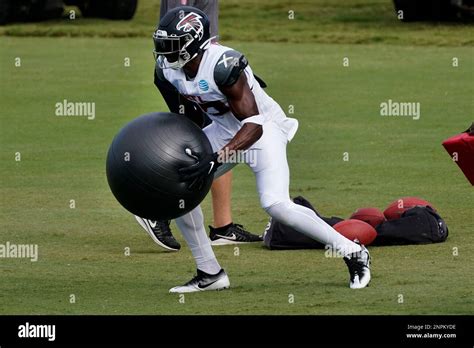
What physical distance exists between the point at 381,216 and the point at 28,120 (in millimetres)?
8257

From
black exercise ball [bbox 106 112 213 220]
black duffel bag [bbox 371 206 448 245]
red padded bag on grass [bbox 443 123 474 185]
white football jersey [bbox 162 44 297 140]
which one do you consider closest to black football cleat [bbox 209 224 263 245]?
Answer: black duffel bag [bbox 371 206 448 245]

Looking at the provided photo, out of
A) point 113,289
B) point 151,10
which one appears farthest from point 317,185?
point 151,10

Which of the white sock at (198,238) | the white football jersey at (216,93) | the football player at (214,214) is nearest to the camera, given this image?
the white football jersey at (216,93)

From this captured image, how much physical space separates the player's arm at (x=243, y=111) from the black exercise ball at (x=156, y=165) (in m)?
0.21

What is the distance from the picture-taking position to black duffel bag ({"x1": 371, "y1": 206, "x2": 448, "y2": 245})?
11422 mm

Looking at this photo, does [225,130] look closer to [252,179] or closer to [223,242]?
[223,242]

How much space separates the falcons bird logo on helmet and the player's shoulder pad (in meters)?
0.25

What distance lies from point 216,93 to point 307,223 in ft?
3.68

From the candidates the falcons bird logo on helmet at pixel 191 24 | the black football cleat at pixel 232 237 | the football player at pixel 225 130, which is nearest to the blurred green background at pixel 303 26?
the black football cleat at pixel 232 237

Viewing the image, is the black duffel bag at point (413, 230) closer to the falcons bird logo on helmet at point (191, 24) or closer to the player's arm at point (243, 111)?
the player's arm at point (243, 111)

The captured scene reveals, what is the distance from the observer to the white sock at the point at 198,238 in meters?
9.92

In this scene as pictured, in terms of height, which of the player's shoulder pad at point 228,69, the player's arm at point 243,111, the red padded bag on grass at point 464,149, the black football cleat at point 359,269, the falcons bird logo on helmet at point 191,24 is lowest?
the black football cleat at point 359,269

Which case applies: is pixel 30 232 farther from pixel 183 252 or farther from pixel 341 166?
pixel 341 166

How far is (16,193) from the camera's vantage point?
1407cm
